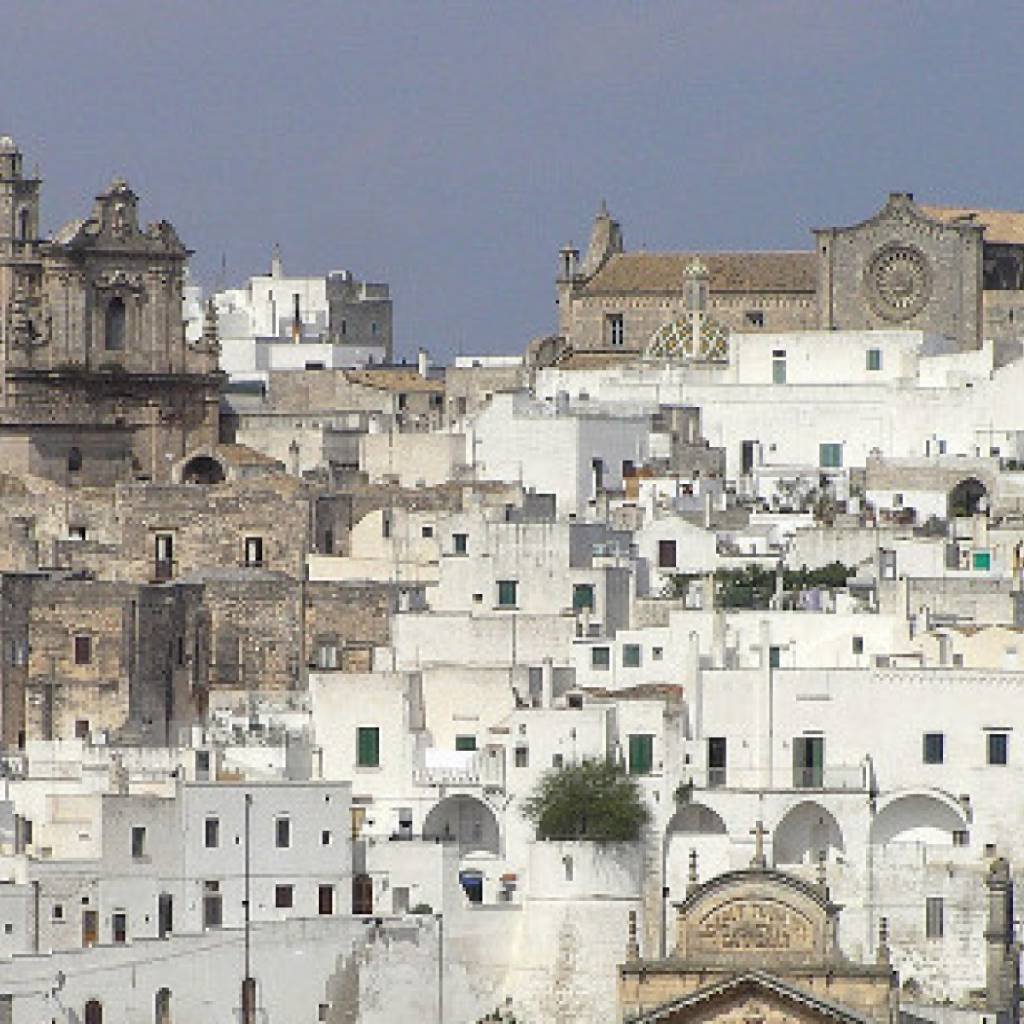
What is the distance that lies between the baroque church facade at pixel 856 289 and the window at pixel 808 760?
2653 cm

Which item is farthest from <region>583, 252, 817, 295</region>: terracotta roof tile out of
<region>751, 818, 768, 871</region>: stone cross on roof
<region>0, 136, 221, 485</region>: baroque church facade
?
<region>751, 818, 768, 871</region>: stone cross on roof

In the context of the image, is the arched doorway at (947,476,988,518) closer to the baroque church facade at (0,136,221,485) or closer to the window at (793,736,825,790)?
the baroque church facade at (0,136,221,485)

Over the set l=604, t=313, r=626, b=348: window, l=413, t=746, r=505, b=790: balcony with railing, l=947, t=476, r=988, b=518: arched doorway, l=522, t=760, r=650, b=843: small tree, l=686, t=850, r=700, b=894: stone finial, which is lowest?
l=686, t=850, r=700, b=894: stone finial

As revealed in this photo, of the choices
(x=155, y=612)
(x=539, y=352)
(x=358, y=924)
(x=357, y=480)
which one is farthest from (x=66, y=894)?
(x=539, y=352)

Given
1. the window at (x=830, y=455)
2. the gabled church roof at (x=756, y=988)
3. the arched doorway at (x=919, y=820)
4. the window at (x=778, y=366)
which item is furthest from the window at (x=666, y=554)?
the gabled church roof at (x=756, y=988)

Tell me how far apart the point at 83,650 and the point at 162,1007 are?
1166cm

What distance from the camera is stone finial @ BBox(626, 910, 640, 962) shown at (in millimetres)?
73800

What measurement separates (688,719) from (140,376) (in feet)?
80.5

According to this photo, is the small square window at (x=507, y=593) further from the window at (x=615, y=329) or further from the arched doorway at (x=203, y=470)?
the window at (x=615, y=329)

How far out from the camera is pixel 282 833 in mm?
78875

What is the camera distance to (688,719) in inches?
3140

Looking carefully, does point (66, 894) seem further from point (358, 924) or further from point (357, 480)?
point (357, 480)

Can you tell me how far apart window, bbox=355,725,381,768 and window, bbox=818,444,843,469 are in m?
22.9

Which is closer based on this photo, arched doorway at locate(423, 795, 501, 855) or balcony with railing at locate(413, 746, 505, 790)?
balcony with railing at locate(413, 746, 505, 790)
